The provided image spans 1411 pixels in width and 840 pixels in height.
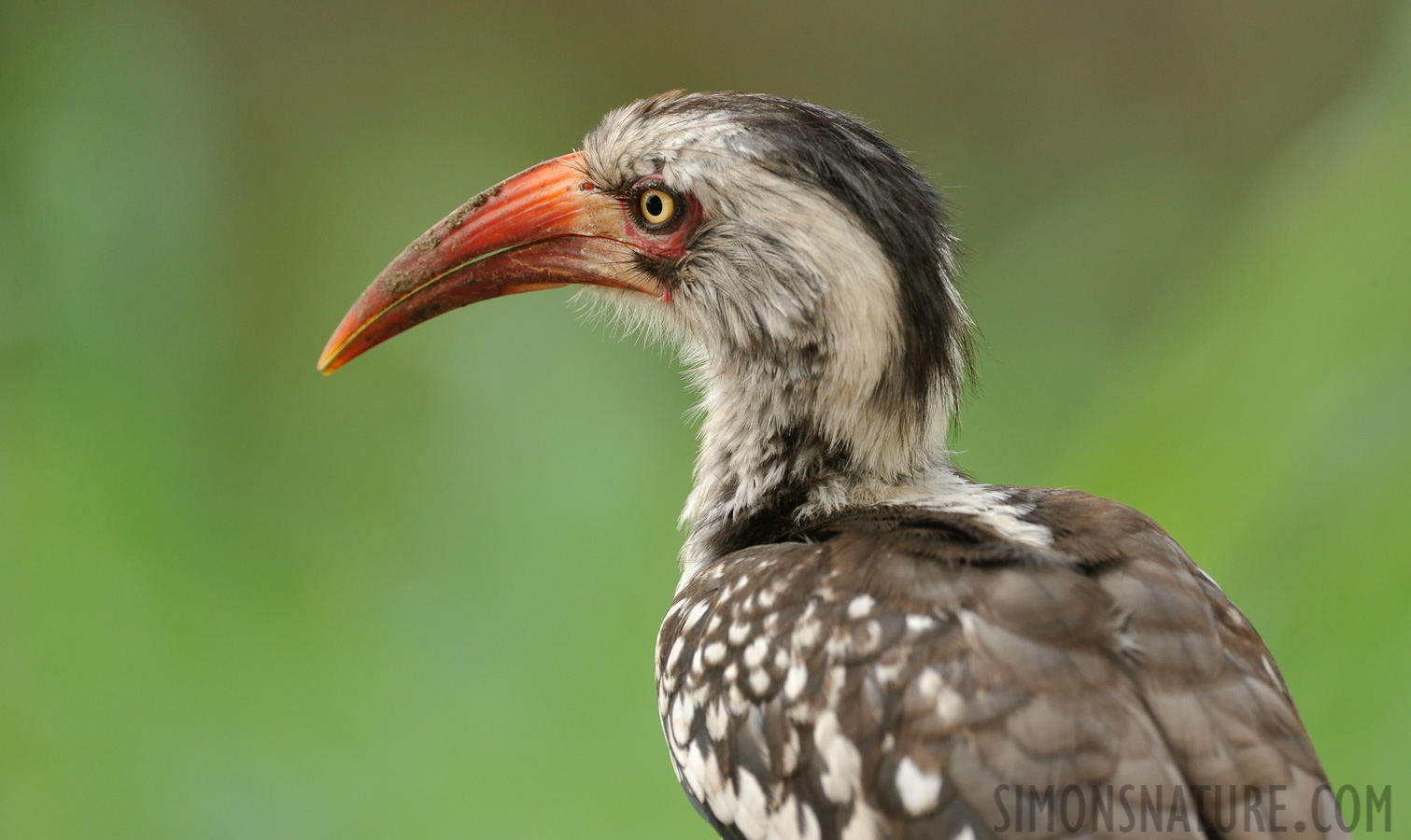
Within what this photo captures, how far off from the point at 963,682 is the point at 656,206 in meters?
1.14

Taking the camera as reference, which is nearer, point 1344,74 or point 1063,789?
point 1063,789

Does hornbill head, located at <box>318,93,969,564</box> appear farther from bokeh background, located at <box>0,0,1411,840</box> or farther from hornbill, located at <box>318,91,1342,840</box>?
bokeh background, located at <box>0,0,1411,840</box>

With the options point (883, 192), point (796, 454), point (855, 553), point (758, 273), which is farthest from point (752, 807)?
point (883, 192)

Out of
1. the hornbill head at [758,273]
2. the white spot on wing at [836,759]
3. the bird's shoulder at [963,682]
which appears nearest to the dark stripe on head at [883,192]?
the hornbill head at [758,273]

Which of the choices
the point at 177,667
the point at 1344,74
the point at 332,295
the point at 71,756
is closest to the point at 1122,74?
the point at 1344,74

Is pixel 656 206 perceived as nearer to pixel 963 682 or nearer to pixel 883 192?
Result: pixel 883 192

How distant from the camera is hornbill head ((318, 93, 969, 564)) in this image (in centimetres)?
207

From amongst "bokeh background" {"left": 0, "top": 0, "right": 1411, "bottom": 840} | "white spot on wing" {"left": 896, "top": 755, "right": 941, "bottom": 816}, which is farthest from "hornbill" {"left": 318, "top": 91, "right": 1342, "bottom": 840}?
"bokeh background" {"left": 0, "top": 0, "right": 1411, "bottom": 840}

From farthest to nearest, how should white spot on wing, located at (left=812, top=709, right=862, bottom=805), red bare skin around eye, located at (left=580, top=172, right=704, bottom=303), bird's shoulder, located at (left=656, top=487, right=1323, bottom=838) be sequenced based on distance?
red bare skin around eye, located at (left=580, top=172, right=704, bottom=303) → white spot on wing, located at (left=812, top=709, right=862, bottom=805) → bird's shoulder, located at (left=656, top=487, right=1323, bottom=838)

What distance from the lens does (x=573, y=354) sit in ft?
15.4

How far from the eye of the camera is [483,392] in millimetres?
4660

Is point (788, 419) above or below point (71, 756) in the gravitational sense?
above

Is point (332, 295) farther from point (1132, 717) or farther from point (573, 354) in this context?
point (1132, 717)

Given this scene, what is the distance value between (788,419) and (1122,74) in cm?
486
